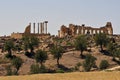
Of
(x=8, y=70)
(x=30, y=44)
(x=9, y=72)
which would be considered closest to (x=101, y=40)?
(x=30, y=44)

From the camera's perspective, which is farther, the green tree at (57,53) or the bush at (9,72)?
the green tree at (57,53)

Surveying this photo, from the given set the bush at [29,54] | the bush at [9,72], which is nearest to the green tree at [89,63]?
the bush at [9,72]

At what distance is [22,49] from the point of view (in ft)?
307

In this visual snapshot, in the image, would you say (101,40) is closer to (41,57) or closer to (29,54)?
(29,54)

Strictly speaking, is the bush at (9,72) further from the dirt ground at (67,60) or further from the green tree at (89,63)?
the green tree at (89,63)

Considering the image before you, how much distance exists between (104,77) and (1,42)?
7935cm

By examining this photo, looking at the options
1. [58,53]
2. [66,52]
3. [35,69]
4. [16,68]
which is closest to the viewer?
[35,69]

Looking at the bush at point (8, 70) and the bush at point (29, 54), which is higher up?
the bush at point (29, 54)

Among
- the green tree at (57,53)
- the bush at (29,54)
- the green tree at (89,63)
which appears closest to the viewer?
the green tree at (89,63)

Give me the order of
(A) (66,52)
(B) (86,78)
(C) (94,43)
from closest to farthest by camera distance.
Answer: (B) (86,78) → (A) (66,52) → (C) (94,43)

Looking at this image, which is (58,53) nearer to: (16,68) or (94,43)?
(16,68)

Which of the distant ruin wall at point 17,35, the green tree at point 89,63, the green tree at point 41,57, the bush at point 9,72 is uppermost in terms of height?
the distant ruin wall at point 17,35

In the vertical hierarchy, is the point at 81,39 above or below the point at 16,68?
above

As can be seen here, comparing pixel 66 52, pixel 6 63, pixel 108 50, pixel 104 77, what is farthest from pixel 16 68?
pixel 104 77
